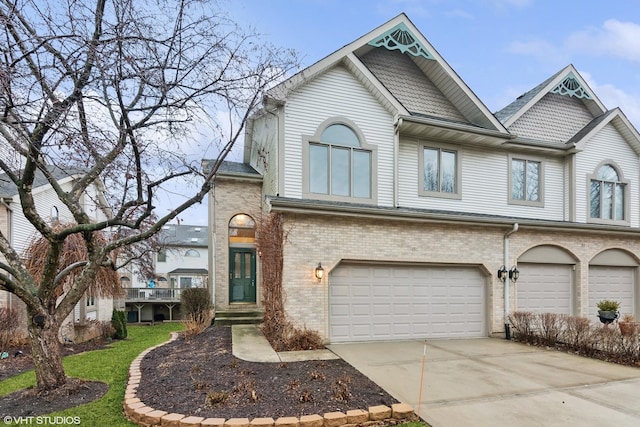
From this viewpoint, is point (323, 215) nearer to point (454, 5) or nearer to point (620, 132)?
point (454, 5)

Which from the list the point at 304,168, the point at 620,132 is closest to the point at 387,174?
the point at 304,168

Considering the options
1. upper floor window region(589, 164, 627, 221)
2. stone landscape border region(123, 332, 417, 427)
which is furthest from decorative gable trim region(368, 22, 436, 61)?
stone landscape border region(123, 332, 417, 427)

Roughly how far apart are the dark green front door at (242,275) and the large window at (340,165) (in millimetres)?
4937

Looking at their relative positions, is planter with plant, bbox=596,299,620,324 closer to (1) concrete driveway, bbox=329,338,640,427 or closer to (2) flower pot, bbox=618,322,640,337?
(2) flower pot, bbox=618,322,640,337

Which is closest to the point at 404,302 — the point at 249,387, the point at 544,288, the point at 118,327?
the point at 544,288

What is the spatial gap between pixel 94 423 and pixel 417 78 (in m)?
12.5

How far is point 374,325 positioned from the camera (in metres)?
10.2

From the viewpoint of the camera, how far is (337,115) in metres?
10.7

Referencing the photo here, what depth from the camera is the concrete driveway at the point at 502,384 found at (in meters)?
5.03

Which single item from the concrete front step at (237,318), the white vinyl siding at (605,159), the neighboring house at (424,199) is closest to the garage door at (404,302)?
the neighboring house at (424,199)

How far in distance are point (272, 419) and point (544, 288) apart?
10950 mm

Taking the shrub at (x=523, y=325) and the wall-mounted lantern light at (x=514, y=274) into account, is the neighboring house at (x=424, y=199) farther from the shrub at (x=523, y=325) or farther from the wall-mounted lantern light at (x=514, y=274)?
the shrub at (x=523, y=325)

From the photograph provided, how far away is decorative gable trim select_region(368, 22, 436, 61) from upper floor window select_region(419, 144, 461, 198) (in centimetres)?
303

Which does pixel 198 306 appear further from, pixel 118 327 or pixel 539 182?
pixel 539 182
